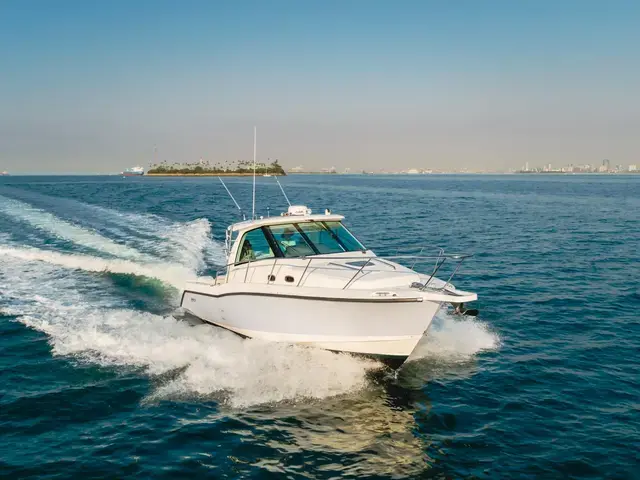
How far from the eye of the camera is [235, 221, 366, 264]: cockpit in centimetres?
1105

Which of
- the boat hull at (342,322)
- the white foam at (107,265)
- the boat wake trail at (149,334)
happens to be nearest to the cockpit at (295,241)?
the boat hull at (342,322)

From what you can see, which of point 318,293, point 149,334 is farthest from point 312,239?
point 149,334

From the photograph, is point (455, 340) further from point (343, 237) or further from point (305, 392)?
point (305, 392)

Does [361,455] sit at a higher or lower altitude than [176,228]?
lower

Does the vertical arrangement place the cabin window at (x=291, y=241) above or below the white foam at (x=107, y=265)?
above

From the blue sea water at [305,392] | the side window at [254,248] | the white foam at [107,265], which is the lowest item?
the blue sea water at [305,392]

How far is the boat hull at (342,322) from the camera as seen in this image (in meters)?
8.83

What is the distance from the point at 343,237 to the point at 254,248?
2.06 meters

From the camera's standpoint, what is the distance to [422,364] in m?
10.1

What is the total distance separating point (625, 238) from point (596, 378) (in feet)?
64.2

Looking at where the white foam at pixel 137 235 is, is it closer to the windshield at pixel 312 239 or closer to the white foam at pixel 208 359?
the white foam at pixel 208 359

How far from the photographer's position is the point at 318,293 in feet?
30.3

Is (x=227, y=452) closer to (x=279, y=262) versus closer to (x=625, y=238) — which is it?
(x=279, y=262)

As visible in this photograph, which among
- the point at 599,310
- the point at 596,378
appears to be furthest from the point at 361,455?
the point at 599,310
